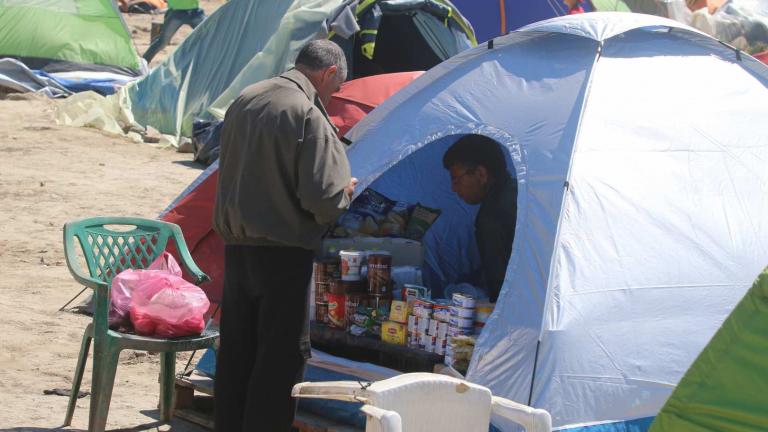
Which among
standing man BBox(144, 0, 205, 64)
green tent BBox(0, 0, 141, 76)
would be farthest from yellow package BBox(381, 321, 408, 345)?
standing man BBox(144, 0, 205, 64)

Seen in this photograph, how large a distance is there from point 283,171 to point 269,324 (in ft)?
1.83

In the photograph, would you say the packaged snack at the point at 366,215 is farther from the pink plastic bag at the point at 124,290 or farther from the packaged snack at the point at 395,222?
the pink plastic bag at the point at 124,290

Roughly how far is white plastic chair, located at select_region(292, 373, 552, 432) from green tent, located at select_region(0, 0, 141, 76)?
11534 mm

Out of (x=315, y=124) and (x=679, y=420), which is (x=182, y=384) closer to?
(x=315, y=124)

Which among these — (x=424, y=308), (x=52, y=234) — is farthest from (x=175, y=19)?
(x=424, y=308)

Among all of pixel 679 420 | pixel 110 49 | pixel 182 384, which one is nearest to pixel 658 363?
pixel 679 420

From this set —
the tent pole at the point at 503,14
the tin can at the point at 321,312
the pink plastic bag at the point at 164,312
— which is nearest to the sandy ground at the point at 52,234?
the pink plastic bag at the point at 164,312

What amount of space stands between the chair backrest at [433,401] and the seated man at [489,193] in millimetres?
2246

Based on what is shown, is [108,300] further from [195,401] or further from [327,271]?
[327,271]

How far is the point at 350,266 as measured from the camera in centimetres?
520

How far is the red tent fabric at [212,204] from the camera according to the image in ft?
20.3

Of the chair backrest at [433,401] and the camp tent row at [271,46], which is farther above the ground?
the camp tent row at [271,46]

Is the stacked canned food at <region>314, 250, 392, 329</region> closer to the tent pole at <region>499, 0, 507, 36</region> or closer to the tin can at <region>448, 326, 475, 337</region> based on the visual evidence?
the tin can at <region>448, 326, 475, 337</region>

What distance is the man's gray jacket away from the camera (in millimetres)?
4074
